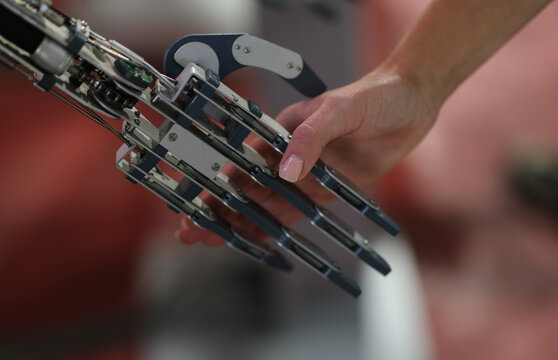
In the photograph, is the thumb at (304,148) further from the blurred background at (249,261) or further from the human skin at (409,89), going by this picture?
the blurred background at (249,261)

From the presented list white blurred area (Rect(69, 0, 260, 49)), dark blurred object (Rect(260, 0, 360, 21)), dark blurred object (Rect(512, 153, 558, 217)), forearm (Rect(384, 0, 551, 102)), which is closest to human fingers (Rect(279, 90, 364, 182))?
forearm (Rect(384, 0, 551, 102))

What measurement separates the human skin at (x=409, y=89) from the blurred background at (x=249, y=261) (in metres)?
0.51

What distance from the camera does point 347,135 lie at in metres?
0.73

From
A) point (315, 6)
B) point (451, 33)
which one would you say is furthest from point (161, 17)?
point (451, 33)

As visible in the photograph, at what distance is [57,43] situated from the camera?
1.64 feet

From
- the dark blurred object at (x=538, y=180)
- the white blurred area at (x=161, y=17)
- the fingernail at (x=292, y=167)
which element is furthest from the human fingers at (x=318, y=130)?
the dark blurred object at (x=538, y=180)

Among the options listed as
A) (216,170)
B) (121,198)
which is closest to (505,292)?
(121,198)

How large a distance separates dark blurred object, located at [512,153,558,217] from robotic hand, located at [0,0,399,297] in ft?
3.19

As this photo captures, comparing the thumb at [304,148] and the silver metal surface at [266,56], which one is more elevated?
the silver metal surface at [266,56]

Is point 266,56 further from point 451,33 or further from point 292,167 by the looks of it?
point 451,33

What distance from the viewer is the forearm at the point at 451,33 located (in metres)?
0.79

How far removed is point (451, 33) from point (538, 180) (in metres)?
0.87

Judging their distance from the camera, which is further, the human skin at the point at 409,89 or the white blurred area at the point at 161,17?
the white blurred area at the point at 161,17

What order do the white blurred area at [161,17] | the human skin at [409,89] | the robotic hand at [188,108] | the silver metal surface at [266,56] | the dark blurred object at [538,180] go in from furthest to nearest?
the dark blurred object at [538,180] → the white blurred area at [161,17] → the human skin at [409,89] → the silver metal surface at [266,56] → the robotic hand at [188,108]
